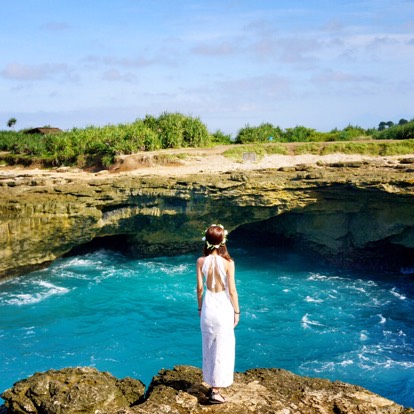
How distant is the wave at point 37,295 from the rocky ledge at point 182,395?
9.33 m

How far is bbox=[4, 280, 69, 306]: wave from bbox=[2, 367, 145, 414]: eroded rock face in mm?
9617

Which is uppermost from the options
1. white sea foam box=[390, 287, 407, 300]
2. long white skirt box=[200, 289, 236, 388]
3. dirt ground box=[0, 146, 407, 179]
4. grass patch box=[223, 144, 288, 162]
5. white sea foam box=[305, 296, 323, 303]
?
grass patch box=[223, 144, 288, 162]

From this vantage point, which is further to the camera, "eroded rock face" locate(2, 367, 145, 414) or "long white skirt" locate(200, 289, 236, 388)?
"eroded rock face" locate(2, 367, 145, 414)

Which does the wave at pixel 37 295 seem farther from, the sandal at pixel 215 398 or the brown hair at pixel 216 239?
the brown hair at pixel 216 239

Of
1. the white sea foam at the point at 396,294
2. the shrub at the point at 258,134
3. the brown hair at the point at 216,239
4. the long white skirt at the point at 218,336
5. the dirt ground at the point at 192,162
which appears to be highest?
the shrub at the point at 258,134

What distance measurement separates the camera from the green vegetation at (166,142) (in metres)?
21.2

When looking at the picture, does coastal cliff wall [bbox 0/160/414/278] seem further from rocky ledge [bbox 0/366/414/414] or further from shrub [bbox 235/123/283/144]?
rocky ledge [bbox 0/366/414/414]

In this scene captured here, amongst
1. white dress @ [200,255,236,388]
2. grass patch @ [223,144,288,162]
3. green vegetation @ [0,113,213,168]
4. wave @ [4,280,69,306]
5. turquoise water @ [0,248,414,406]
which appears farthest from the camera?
green vegetation @ [0,113,213,168]

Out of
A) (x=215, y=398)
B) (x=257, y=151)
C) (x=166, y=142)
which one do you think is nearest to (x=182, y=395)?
(x=215, y=398)

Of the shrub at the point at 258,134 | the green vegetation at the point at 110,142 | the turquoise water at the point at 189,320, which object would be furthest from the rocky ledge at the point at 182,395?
the shrub at the point at 258,134

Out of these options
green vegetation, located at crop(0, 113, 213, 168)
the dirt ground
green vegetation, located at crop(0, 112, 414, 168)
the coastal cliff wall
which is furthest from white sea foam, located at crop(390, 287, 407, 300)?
green vegetation, located at crop(0, 113, 213, 168)

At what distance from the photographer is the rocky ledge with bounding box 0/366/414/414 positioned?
6047 mm

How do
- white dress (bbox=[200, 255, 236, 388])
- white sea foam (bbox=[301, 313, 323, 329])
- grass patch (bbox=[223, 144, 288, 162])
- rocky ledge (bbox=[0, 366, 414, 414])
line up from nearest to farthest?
rocky ledge (bbox=[0, 366, 414, 414])
white dress (bbox=[200, 255, 236, 388])
white sea foam (bbox=[301, 313, 323, 329])
grass patch (bbox=[223, 144, 288, 162])

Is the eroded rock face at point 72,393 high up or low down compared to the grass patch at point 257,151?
down
